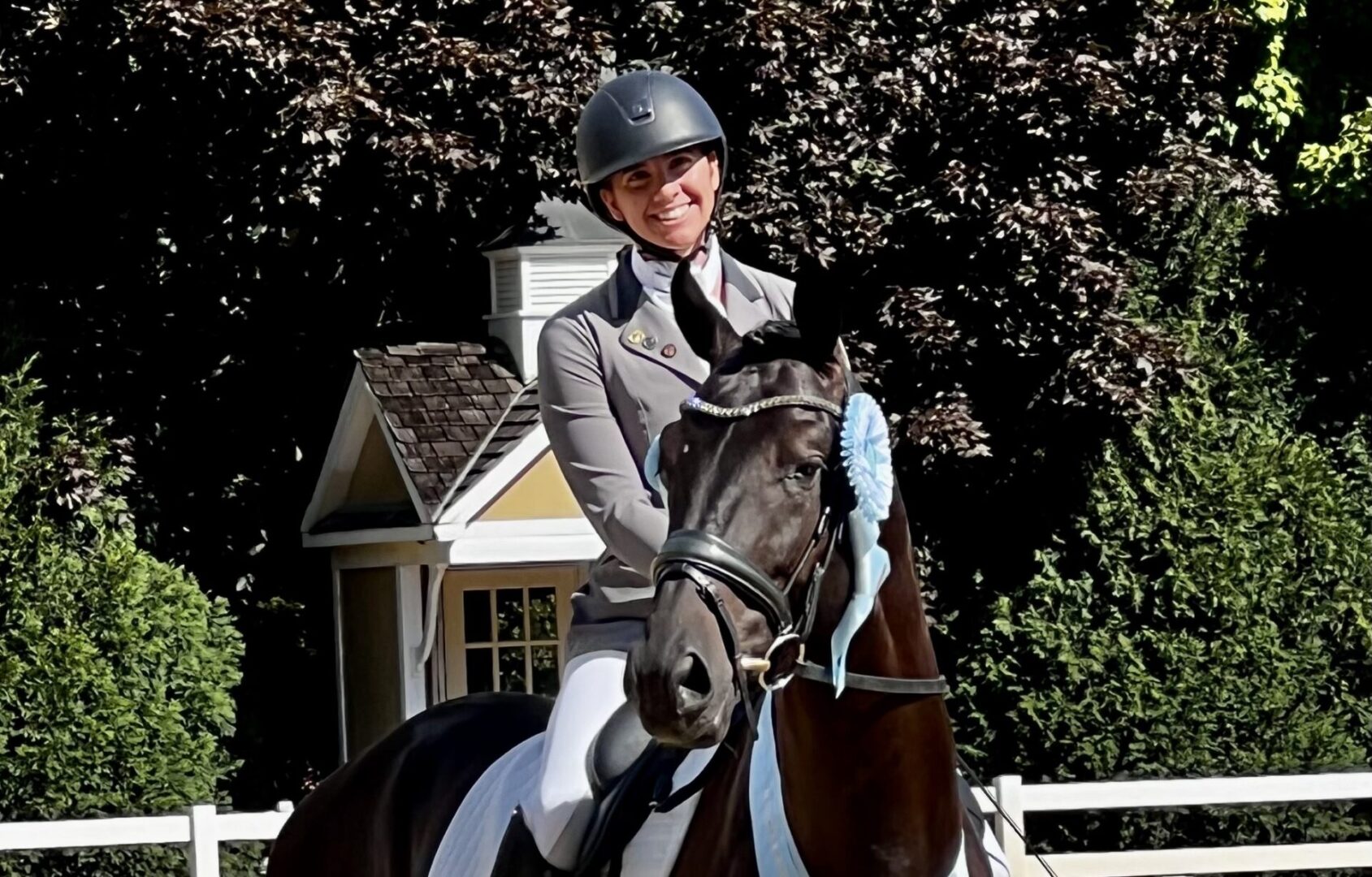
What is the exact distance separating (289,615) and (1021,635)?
5.33 m

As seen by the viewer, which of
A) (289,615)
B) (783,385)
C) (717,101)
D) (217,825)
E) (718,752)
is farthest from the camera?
(289,615)

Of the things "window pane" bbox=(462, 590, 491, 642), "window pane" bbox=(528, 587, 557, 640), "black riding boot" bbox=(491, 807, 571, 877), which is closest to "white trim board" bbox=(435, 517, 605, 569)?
"window pane" bbox=(528, 587, 557, 640)

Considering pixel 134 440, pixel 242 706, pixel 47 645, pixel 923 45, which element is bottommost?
pixel 242 706

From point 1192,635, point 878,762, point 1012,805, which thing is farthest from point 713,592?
point 1192,635

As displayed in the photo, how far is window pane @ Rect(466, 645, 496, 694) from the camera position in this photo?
14.3m

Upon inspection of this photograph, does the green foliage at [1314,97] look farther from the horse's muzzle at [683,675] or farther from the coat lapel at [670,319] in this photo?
the horse's muzzle at [683,675]

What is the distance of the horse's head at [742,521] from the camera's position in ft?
9.91

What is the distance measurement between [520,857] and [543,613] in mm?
10256

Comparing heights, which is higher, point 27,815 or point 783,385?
point 783,385

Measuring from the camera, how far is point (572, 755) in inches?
158

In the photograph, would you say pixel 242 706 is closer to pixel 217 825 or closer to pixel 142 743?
pixel 142 743

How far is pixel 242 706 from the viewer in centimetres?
1451

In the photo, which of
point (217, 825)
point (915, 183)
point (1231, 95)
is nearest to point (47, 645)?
point (217, 825)

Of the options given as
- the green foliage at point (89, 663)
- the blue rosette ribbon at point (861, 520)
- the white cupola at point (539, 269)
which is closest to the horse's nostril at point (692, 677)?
the blue rosette ribbon at point (861, 520)
